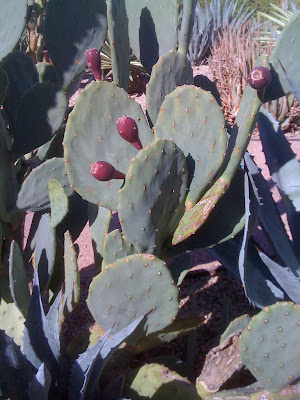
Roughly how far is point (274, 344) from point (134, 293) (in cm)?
41

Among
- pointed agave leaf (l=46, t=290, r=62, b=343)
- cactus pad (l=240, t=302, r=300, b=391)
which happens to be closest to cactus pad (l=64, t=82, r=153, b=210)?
pointed agave leaf (l=46, t=290, r=62, b=343)

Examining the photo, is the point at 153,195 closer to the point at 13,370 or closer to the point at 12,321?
the point at 13,370

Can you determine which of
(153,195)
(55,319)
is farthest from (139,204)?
(55,319)

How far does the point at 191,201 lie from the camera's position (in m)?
1.38

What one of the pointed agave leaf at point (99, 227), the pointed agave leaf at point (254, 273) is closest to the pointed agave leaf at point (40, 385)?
the pointed agave leaf at point (99, 227)

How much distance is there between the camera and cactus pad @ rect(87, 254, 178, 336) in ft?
4.16

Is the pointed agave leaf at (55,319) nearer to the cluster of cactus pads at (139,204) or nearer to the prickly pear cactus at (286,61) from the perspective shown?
the cluster of cactus pads at (139,204)

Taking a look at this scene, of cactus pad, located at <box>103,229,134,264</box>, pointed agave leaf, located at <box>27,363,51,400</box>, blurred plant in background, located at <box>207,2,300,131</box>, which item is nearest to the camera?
pointed agave leaf, located at <box>27,363,51,400</box>

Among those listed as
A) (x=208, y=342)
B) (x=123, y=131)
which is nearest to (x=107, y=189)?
(x=123, y=131)

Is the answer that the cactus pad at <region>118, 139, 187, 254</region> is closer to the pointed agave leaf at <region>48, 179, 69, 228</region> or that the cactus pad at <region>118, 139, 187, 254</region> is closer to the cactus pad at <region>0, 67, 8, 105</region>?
the pointed agave leaf at <region>48, 179, 69, 228</region>

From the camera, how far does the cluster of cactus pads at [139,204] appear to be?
4.00 feet

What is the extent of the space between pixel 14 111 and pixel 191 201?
902mm

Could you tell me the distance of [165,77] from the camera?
1446 millimetres

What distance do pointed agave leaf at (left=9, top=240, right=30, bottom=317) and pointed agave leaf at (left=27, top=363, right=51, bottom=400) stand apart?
390 mm
